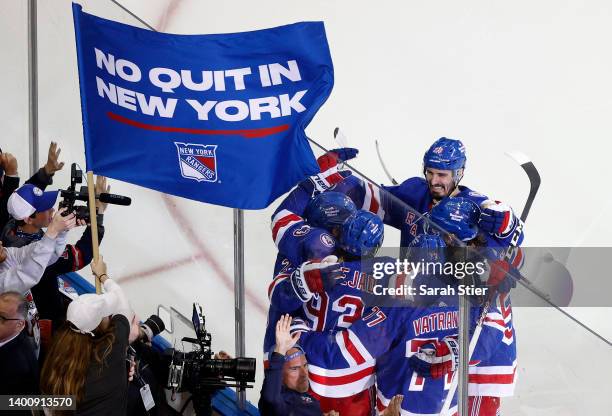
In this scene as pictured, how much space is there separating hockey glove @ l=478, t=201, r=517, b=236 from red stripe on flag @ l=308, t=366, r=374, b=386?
72 cm

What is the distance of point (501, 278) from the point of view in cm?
291

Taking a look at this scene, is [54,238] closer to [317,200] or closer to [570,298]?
[317,200]

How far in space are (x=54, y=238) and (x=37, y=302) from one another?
16.8 inches

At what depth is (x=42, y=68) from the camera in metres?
4.57

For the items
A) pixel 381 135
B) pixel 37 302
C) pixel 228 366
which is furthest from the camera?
pixel 381 135

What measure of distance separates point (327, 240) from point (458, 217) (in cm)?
50

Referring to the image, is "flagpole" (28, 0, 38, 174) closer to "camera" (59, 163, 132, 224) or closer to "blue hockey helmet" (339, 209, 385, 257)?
"camera" (59, 163, 132, 224)

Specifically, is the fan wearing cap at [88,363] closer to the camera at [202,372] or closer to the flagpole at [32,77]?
the camera at [202,372]

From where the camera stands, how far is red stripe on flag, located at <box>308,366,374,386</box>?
11.1 feet

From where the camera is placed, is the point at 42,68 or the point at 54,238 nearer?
the point at 54,238

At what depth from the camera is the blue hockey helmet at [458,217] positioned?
368 centimetres

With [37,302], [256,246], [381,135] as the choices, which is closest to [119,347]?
[256,246]

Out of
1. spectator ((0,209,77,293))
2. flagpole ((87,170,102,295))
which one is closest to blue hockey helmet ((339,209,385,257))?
flagpole ((87,170,102,295))

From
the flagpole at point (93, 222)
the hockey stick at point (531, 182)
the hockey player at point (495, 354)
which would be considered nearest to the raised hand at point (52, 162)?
the flagpole at point (93, 222)
